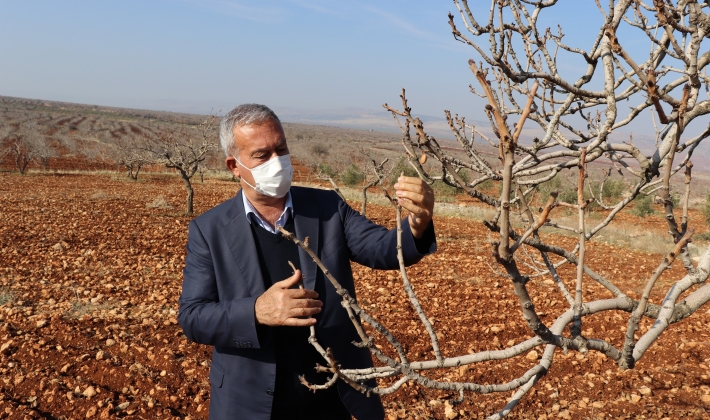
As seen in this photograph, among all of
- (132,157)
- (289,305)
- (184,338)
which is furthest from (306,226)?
(132,157)

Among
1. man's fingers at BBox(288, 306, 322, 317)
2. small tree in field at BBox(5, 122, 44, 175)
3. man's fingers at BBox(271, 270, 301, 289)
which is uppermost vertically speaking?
man's fingers at BBox(271, 270, 301, 289)

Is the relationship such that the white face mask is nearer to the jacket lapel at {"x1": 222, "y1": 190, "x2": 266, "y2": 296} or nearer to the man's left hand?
the jacket lapel at {"x1": 222, "y1": 190, "x2": 266, "y2": 296}

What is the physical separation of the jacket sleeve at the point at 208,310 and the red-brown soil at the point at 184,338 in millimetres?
895

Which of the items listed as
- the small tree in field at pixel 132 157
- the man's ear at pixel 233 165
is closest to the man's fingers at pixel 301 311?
the man's ear at pixel 233 165

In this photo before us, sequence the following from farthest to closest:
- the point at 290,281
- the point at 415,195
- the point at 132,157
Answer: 1. the point at 132,157
2. the point at 415,195
3. the point at 290,281

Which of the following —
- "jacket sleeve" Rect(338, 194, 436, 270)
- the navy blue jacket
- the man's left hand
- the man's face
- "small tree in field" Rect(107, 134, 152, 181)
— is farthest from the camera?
"small tree in field" Rect(107, 134, 152, 181)

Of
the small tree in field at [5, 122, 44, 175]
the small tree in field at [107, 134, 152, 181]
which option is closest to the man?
the small tree in field at [107, 134, 152, 181]

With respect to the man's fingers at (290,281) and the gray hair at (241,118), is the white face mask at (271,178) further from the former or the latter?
the man's fingers at (290,281)

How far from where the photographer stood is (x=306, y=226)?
213 cm

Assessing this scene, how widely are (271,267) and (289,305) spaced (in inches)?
22.4

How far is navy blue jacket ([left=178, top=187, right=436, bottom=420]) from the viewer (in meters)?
1.99

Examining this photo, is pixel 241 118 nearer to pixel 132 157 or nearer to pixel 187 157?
pixel 187 157

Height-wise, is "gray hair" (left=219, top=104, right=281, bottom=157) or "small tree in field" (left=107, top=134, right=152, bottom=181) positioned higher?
"gray hair" (left=219, top=104, right=281, bottom=157)

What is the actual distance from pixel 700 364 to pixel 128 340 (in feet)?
19.6
